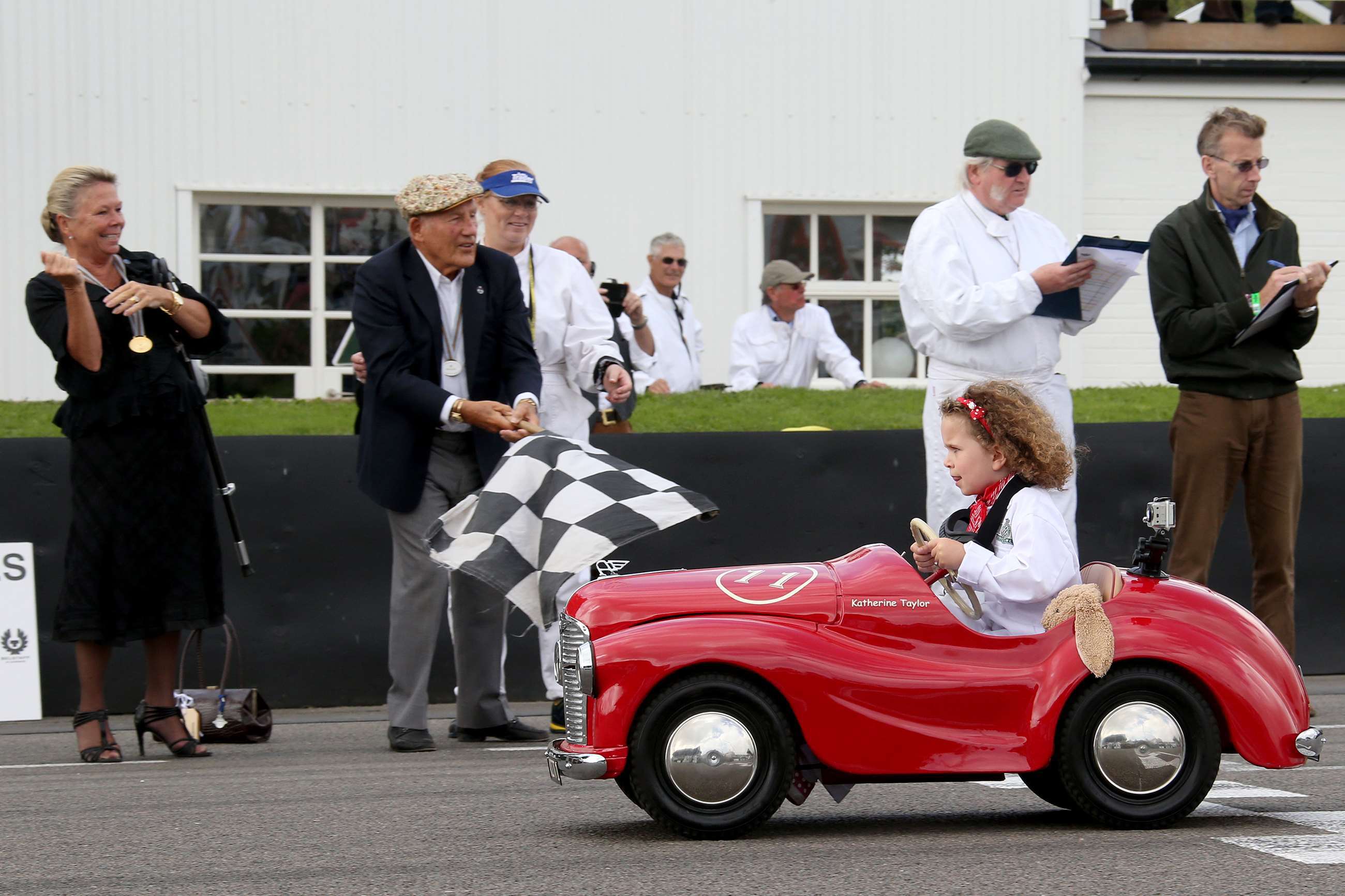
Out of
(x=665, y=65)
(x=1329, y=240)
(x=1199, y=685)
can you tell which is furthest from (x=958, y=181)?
(x=1329, y=240)

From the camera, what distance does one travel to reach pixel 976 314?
673cm

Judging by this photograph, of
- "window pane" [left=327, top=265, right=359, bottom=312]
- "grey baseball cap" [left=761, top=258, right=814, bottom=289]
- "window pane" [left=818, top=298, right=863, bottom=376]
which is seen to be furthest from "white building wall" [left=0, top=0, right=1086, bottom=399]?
"grey baseball cap" [left=761, top=258, right=814, bottom=289]

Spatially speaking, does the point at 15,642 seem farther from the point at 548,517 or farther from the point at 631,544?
the point at 548,517

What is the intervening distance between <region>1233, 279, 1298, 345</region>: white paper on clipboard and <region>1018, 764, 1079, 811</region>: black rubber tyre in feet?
9.35

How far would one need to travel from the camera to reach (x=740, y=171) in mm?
15281

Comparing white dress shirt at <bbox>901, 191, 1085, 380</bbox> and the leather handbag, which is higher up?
white dress shirt at <bbox>901, 191, 1085, 380</bbox>

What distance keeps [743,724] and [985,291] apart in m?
2.88

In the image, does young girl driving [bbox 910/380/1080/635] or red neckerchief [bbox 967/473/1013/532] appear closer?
young girl driving [bbox 910/380/1080/635]

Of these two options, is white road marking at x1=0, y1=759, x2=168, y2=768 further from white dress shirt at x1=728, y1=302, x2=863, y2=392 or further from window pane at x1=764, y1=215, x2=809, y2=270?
window pane at x1=764, y1=215, x2=809, y2=270

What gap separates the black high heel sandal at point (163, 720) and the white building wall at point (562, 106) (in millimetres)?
8588

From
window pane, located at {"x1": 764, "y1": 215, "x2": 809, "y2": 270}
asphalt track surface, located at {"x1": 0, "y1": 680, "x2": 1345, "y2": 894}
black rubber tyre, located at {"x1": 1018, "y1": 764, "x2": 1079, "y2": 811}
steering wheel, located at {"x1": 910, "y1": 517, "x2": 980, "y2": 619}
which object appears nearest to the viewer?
asphalt track surface, located at {"x1": 0, "y1": 680, "x2": 1345, "y2": 894}

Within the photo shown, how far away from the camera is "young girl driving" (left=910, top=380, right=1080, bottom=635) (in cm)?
464

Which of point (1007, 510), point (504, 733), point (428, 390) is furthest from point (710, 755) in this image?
point (504, 733)

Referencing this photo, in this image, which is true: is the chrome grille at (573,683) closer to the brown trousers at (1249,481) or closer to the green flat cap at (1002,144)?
the green flat cap at (1002,144)
